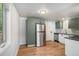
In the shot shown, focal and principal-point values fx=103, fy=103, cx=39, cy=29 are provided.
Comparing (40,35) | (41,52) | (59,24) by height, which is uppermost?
Result: (59,24)

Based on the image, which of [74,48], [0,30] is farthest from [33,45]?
[0,30]

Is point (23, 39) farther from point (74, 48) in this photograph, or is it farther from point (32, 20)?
point (74, 48)

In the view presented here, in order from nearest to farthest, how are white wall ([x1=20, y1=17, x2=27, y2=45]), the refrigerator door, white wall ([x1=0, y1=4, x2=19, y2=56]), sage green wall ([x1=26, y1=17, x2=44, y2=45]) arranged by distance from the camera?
white wall ([x1=0, y1=4, x2=19, y2=56])
sage green wall ([x1=26, y1=17, x2=44, y2=45])
the refrigerator door
white wall ([x1=20, y1=17, x2=27, y2=45])

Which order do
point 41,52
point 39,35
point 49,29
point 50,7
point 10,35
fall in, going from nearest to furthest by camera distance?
point 10,35, point 50,7, point 41,52, point 39,35, point 49,29

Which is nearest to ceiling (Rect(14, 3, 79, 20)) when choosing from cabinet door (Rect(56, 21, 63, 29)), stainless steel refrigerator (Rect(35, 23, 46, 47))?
stainless steel refrigerator (Rect(35, 23, 46, 47))

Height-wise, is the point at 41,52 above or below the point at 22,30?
below

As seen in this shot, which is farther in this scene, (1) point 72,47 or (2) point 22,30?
(2) point 22,30

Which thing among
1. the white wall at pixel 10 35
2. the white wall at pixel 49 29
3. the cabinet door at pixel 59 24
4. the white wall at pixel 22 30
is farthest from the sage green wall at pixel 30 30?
the white wall at pixel 10 35

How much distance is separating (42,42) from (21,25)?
1.82 m

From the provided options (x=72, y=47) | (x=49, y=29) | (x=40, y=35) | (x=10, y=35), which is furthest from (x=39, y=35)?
(x=10, y=35)

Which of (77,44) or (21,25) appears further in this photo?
(21,25)

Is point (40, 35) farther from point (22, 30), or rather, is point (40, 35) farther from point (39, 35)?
point (22, 30)

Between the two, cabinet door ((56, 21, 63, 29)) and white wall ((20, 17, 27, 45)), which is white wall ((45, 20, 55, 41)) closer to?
cabinet door ((56, 21, 63, 29))

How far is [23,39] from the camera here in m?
6.96
